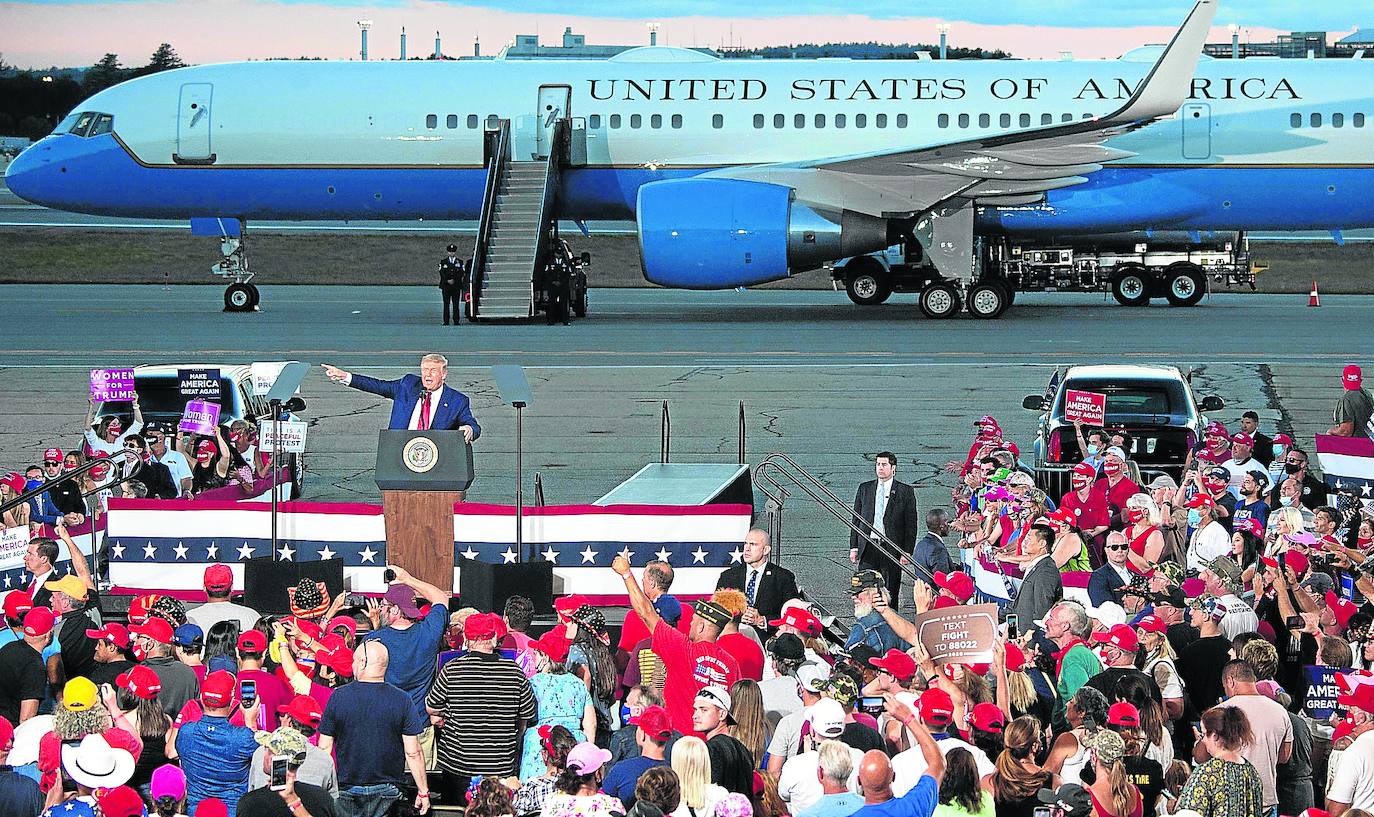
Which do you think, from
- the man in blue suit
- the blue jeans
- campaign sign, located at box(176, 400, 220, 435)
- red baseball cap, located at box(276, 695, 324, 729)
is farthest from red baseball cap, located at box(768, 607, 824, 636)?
campaign sign, located at box(176, 400, 220, 435)

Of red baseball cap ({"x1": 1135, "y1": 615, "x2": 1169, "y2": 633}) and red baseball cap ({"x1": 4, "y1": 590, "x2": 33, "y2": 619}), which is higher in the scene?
red baseball cap ({"x1": 4, "y1": 590, "x2": 33, "y2": 619})

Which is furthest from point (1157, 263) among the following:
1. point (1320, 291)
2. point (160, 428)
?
point (160, 428)

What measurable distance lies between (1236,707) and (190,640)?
5.06 meters

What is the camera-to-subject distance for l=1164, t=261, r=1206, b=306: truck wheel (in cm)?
3475

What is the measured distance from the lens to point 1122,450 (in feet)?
45.7

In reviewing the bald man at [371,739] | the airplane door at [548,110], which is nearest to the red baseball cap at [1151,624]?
the bald man at [371,739]

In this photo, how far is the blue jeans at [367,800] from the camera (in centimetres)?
772

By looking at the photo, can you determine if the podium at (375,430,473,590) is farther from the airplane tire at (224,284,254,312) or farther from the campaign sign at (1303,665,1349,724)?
the airplane tire at (224,284,254,312)

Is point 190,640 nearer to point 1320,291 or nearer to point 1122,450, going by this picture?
point 1122,450

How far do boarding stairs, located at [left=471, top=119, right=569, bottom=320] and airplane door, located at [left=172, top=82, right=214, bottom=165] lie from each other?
5.40 m

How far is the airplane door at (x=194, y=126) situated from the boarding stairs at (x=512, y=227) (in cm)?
540

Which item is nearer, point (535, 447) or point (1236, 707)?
point (1236, 707)

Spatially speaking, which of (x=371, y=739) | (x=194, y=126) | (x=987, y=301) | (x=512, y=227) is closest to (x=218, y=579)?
(x=371, y=739)

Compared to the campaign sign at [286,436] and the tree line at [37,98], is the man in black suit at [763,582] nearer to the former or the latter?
the campaign sign at [286,436]
